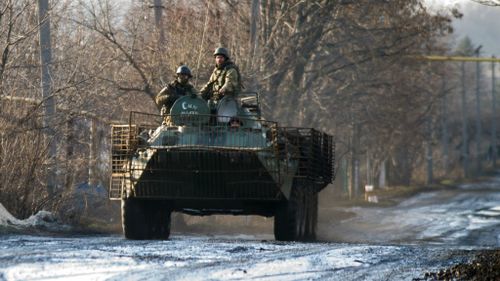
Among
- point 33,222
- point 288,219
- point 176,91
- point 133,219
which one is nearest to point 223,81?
point 176,91

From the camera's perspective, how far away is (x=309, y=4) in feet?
112

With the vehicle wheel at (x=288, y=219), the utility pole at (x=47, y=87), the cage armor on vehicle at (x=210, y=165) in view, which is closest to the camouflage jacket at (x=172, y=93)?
the cage armor on vehicle at (x=210, y=165)

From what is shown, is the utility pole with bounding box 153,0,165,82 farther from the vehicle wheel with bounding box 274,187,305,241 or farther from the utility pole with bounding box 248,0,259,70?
the vehicle wheel with bounding box 274,187,305,241

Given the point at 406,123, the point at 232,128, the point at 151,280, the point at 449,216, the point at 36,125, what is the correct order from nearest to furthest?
the point at 151,280 → the point at 232,128 → the point at 36,125 → the point at 449,216 → the point at 406,123

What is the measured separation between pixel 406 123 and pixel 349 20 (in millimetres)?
12934

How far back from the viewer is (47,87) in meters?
21.6

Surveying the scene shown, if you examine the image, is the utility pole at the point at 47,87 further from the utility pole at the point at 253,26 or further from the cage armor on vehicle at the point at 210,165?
the utility pole at the point at 253,26

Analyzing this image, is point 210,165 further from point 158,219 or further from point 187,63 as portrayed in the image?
point 187,63

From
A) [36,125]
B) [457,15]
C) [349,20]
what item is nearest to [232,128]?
[36,125]

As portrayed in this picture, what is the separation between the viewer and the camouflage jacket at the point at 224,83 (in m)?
17.7

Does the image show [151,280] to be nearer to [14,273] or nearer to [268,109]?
[14,273]

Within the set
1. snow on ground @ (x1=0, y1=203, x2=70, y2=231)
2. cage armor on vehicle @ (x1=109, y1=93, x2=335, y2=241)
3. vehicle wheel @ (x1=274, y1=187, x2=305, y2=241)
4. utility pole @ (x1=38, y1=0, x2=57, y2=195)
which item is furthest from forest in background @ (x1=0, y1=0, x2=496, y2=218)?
vehicle wheel @ (x1=274, y1=187, x2=305, y2=241)

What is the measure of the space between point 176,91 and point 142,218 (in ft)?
6.85

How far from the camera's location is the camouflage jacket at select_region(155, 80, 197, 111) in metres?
17.9
